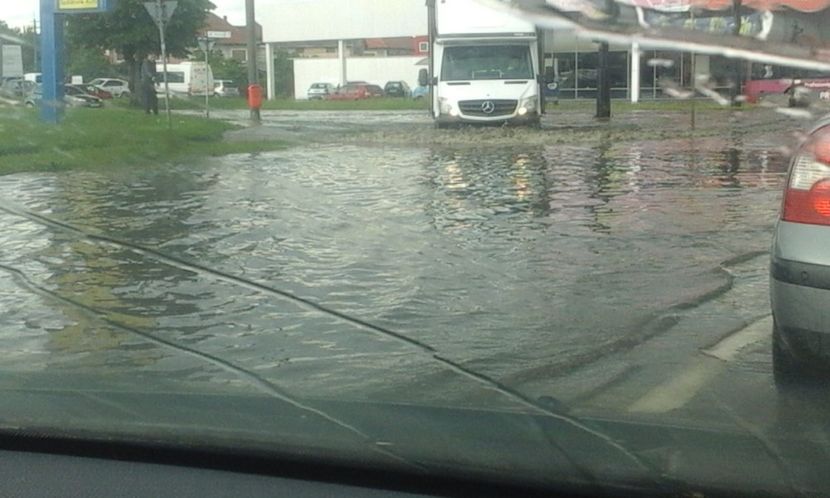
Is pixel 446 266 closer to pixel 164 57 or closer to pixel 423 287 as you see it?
pixel 423 287

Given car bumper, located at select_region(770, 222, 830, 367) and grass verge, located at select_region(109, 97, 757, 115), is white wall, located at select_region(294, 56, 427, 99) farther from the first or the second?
car bumper, located at select_region(770, 222, 830, 367)

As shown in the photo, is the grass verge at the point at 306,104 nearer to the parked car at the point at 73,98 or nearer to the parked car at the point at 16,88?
the parked car at the point at 73,98

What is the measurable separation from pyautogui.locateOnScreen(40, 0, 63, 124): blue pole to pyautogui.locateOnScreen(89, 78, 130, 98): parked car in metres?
0.95

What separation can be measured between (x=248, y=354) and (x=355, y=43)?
5.29ft

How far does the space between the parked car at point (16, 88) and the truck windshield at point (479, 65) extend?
21.6ft

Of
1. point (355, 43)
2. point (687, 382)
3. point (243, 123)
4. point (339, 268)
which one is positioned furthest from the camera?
point (243, 123)

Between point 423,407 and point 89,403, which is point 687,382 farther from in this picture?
point 89,403

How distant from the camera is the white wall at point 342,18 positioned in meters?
4.55

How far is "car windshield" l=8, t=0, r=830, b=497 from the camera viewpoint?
286 cm

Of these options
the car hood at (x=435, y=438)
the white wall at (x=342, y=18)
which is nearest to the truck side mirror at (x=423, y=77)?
the white wall at (x=342, y=18)

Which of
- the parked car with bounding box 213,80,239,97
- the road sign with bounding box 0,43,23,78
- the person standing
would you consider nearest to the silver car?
the person standing

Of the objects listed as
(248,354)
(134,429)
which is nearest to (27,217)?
(248,354)

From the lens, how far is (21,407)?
336cm

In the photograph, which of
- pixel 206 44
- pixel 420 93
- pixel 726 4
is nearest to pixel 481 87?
pixel 420 93
